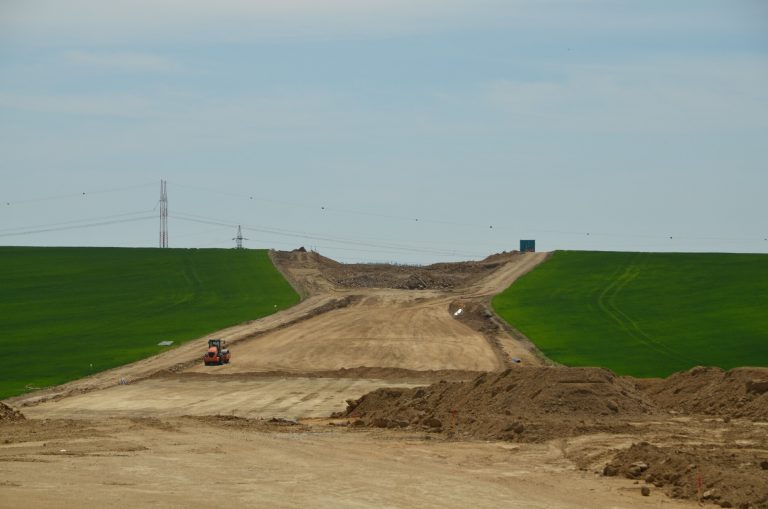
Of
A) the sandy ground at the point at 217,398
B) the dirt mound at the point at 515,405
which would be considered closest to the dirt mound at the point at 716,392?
the dirt mound at the point at 515,405

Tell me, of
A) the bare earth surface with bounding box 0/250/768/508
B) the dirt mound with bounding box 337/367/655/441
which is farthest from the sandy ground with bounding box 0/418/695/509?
the dirt mound with bounding box 337/367/655/441

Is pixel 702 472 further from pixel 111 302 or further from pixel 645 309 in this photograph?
pixel 111 302

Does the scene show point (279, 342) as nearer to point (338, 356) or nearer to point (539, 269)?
point (338, 356)

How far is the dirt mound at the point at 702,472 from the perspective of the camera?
2120cm

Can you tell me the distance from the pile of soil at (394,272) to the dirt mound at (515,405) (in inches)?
2019

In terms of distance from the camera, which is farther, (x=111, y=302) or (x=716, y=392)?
(x=111, y=302)

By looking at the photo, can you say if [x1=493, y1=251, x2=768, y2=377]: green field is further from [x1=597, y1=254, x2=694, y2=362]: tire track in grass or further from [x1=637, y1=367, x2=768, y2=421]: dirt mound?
[x1=637, y1=367, x2=768, y2=421]: dirt mound

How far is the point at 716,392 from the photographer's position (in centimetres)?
3778

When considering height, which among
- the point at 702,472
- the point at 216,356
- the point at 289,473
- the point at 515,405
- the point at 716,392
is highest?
the point at 216,356

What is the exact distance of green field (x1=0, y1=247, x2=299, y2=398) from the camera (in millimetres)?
57250

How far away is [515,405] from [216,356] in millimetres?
25491

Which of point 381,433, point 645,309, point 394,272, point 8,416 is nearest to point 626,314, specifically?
point 645,309

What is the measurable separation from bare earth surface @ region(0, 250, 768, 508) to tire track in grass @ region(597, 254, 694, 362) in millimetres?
7156

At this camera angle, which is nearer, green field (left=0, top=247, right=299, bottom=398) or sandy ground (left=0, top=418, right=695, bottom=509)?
sandy ground (left=0, top=418, right=695, bottom=509)
